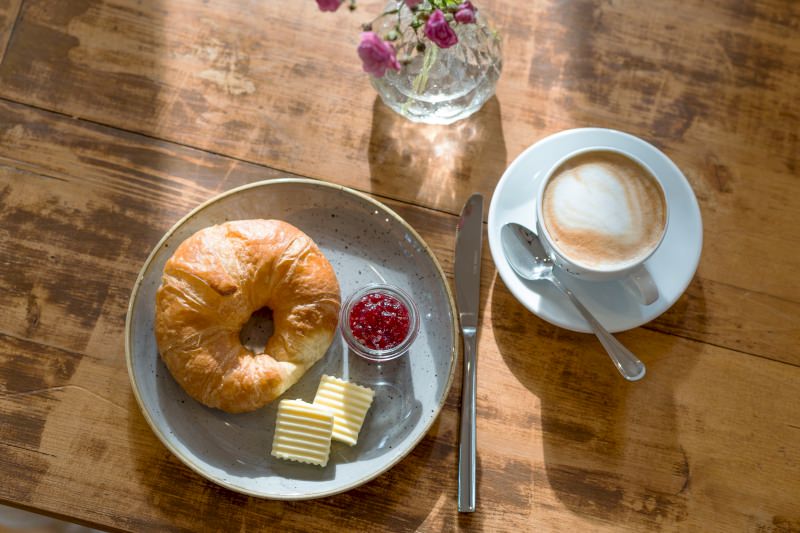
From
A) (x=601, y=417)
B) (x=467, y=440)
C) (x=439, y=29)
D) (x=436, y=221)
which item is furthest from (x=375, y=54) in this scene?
(x=601, y=417)

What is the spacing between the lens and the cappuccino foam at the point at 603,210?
64.4 inches

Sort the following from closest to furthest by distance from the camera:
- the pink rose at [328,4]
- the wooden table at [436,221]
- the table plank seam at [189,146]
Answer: the pink rose at [328,4], the wooden table at [436,221], the table plank seam at [189,146]

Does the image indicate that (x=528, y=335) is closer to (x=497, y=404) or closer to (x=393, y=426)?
(x=497, y=404)

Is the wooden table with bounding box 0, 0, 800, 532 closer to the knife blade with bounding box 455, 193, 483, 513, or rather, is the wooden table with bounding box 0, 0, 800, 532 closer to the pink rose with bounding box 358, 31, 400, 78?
the knife blade with bounding box 455, 193, 483, 513

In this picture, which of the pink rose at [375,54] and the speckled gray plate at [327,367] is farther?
the speckled gray plate at [327,367]

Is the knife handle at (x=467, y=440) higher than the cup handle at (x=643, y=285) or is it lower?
lower

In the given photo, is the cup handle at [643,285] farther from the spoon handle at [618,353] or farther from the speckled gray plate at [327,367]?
the speckled gray plate at [327,367]

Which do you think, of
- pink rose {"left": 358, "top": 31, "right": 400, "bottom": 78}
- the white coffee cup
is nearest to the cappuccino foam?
the white coffee cup

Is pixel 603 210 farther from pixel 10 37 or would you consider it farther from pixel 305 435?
pixel 10 37

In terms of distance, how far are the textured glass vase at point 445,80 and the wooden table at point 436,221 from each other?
11 cm

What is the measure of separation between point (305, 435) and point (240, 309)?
0.31 m

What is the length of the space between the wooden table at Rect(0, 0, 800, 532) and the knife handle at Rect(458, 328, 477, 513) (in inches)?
1.7

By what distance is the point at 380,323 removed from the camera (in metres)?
1.69

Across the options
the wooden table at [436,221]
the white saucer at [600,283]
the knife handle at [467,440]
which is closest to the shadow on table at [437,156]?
the wooden table at [436,221]
